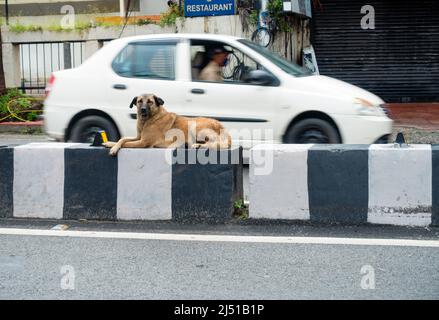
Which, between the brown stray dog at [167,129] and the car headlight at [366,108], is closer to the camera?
the brown stray dog at [167,129]

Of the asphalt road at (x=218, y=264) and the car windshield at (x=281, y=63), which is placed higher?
the car windshield at (x=281, y=63)

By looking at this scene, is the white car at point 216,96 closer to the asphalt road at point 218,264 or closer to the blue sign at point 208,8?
the asphalt road at point 218,264

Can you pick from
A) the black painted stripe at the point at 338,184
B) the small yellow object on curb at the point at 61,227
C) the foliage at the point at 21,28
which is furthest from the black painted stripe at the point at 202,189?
the foliage at the point at 21,28

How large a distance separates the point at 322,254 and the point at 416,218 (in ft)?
3.54

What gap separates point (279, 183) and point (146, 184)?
3.71ft

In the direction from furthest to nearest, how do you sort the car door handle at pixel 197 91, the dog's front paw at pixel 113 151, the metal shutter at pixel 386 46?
1. the metal shutter at pixel 386 46
2. the car door handle at pixel 197 91
3. the dog's front paw at pixel 113 151

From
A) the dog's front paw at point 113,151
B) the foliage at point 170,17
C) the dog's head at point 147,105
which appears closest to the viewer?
the dog's front paw at point 113,151

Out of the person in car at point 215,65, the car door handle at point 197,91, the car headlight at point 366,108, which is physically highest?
the person in car at point 215,65

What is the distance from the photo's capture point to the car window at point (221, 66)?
8938 millimetres

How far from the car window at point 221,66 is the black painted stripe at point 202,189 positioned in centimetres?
→ 291

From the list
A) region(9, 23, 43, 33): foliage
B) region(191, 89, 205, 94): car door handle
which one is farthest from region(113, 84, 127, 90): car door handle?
region(9, 23, 43, 33): foliage

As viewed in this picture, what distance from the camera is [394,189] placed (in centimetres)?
591
